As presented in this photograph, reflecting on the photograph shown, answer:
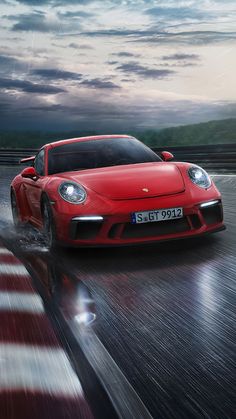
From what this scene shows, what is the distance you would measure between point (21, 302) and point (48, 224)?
7.60 feet

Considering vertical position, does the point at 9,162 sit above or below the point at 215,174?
below

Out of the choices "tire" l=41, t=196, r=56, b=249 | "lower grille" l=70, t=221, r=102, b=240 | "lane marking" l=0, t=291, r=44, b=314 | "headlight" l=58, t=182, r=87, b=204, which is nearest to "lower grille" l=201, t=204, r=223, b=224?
"lower grille" l=70, t=221, r=102, b=240

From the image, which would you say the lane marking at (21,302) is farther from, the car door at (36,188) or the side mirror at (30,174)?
the side mirror at (30,174)

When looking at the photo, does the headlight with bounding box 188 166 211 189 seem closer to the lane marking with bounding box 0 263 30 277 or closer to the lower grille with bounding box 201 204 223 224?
the lower grille with bounding box 201 204 223 224

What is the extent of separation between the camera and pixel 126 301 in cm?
448

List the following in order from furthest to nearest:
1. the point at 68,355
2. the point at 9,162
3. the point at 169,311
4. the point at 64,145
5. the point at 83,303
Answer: the point at 9,162 < the point at 64,145 < the point at 83,303 < the point at 169,311 < the point at 68,355

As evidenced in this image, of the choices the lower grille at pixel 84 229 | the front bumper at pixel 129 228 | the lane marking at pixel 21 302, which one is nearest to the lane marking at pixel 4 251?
the front bumper at pixel 129 228

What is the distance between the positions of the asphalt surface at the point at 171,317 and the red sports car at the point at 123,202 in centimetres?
22

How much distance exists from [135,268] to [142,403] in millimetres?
2930

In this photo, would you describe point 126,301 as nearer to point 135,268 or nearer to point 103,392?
point 135,268

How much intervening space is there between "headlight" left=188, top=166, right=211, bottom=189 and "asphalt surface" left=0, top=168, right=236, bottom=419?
1.82 ft

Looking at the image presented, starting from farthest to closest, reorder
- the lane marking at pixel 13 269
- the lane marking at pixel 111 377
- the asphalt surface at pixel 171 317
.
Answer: the lane marking at pixel 13 269, the asphalt surface at pixel 171 317, the lane marking at pixel 111 377

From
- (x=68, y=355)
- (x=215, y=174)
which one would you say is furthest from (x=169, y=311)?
(x=215, y=174)

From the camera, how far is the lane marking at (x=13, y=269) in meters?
5.70
